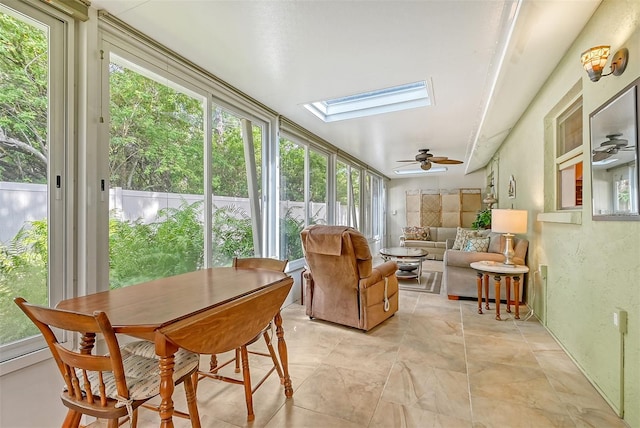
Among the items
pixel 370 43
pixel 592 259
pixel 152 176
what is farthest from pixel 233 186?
pixel 592 259

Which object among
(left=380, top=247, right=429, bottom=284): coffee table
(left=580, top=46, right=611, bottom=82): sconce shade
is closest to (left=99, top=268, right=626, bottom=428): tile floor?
(left=380, top=247, right=429, bottom=284): coffee table

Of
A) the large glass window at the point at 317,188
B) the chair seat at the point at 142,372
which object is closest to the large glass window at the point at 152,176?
the chair seat at the point at 142,372

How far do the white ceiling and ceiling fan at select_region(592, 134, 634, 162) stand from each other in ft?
2.72

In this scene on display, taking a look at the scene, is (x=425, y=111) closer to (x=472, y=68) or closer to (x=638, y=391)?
(x=472, y=68)

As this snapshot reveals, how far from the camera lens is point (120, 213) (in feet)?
6.68

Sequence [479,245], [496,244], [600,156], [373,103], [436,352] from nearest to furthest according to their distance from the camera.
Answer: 1. [600,156]
2. [436,352]
3. [373,103]
4. [496,244]
5. [479,245]

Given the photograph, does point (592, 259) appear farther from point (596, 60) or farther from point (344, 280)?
point (344, 280)

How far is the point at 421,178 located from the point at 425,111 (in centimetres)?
622

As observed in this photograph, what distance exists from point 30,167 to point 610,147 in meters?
3.28

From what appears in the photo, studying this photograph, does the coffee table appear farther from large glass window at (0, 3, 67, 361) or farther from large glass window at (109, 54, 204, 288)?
large glass window at (0, 3, 67, 361)

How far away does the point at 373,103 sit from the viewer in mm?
3578

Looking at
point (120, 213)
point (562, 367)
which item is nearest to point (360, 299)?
point (562, 367)

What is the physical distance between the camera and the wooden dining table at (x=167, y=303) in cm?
105

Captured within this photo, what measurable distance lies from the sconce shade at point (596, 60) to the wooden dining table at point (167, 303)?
2189mm
